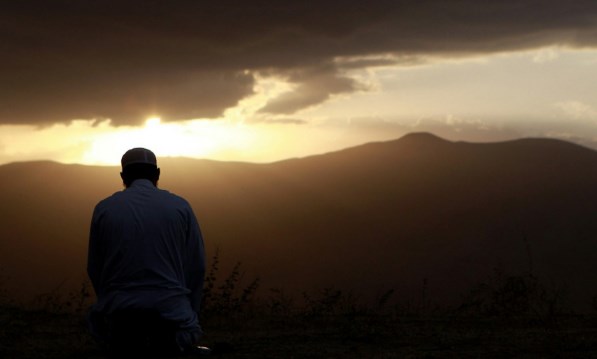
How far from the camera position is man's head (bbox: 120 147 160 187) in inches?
261

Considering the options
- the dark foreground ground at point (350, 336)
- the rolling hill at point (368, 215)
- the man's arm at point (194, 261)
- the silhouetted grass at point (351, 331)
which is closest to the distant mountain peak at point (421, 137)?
the rolling hill at point (368, 215)

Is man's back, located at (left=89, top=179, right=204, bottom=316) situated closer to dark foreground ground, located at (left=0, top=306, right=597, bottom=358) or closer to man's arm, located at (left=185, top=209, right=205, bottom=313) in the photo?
man's arm, located at (left=185, top=209, right=205, bottom=313)

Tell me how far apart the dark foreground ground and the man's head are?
76.2 inches

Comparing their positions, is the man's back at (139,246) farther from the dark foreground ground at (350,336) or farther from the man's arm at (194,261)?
the dark foreground ground at (350,336)

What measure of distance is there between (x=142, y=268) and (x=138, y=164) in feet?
2.71

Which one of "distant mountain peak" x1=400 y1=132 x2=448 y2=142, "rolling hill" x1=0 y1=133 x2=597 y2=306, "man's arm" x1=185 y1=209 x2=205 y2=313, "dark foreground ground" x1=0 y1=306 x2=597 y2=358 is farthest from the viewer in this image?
"distant mountain peak" x1=400 y1=132 x2=448 y2=142

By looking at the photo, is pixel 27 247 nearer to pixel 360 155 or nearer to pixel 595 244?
pixel 360 155

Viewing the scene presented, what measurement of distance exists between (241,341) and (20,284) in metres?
18.9

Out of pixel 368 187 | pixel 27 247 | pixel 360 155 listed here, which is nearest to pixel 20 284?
pixel 27 247

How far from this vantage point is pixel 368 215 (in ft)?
104

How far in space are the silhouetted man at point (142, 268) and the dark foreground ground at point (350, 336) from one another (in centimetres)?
149

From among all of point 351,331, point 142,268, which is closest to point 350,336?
point 351,331

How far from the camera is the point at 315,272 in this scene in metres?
26.7

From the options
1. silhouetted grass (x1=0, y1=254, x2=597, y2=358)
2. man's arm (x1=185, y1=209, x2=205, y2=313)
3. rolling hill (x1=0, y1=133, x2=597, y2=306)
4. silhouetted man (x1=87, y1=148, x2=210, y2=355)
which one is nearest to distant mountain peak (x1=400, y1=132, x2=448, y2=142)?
rolling hill (x1=0, y1=133, x2=597, y2=306)
